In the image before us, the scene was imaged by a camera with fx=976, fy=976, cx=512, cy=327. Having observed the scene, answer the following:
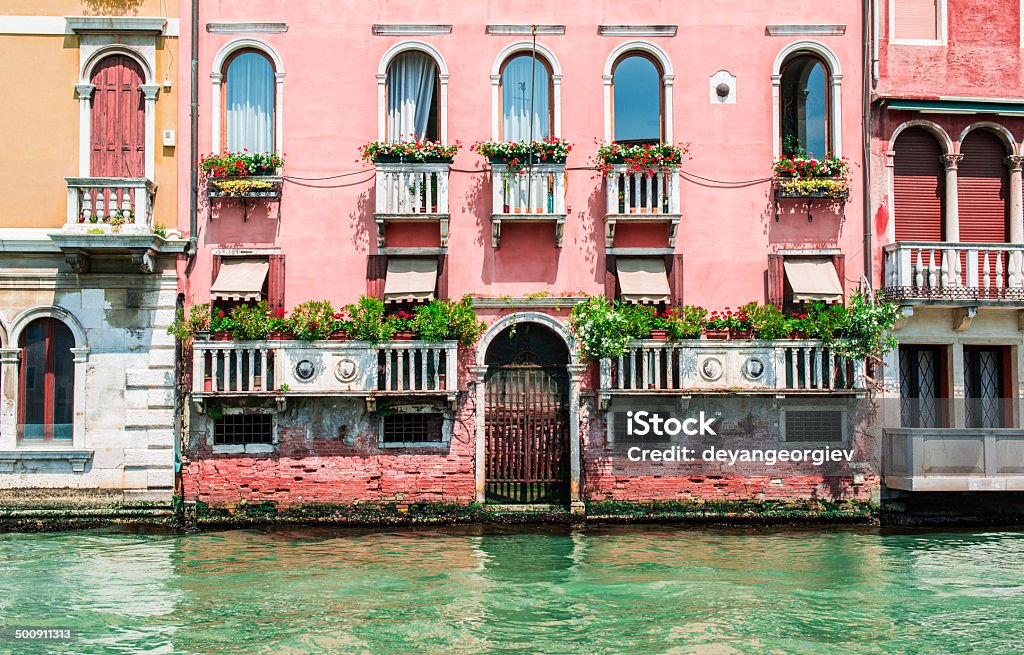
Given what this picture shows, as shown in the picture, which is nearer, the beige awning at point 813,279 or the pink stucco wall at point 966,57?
the beige awning at point 813,279

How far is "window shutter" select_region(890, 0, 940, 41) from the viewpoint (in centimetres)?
1519

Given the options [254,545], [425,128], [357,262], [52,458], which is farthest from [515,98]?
[52,458]

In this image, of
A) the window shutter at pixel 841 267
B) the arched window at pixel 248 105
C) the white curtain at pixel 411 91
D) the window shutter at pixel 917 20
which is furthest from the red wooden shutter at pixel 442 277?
the window shutter at pixel 917 20

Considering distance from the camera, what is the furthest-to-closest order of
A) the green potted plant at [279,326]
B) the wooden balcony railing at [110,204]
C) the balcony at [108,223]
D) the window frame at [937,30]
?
the window frame at [937,30], the green potted plant at [279,326], the wooden balcony railing at [110,204], the balcony at [108,223]

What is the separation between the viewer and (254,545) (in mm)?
13250

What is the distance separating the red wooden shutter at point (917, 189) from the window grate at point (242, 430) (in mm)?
10153

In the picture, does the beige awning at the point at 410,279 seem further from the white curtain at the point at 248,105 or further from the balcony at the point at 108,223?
the balcony at the point at 108,223

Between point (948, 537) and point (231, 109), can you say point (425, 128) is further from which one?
point (948, 537)

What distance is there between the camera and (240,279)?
1445 centimetres

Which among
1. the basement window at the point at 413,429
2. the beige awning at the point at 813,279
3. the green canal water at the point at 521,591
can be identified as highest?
the beige awning at the point at 813,279

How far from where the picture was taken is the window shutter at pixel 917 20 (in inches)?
598

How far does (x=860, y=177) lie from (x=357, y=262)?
25.7ft

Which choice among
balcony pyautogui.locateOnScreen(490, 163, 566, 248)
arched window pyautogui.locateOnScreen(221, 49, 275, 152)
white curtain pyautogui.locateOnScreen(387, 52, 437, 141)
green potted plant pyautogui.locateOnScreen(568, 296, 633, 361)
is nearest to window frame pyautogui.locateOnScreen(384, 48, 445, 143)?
white curtain pyautogui.locateOnScreen(387, 52, 437, 141)

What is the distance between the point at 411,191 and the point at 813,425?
7012 mm
